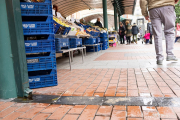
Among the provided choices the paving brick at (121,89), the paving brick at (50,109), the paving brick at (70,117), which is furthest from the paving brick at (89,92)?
the paving brick at (70,117)

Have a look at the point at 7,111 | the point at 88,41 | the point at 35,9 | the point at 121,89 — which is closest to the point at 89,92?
the point at 121,89

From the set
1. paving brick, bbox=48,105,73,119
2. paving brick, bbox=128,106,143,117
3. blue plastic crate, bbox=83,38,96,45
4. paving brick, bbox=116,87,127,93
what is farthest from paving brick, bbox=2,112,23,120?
blue plastic crate, bbox=83,38,96,45

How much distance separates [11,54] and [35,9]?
89 centimetres

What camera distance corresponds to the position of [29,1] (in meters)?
2.85

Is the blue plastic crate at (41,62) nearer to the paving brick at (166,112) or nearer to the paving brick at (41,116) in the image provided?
the paving brick at (41,116)

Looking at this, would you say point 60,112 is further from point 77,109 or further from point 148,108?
point 148,108

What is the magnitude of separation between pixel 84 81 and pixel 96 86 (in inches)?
16.9

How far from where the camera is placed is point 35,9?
2748 mm

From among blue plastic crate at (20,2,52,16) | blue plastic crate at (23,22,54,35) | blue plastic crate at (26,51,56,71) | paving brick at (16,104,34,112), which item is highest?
blue plastic crate at (20,2,52,16)

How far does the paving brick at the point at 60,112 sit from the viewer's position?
180cm

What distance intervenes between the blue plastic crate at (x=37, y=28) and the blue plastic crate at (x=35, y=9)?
164 millimetres

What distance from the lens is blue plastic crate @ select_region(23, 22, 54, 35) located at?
107 inches

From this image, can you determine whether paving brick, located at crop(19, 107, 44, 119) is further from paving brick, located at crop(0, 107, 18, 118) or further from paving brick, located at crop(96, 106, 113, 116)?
paving brick, located at crop(96, 106, 113, 116)

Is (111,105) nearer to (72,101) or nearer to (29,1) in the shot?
(72,101)
